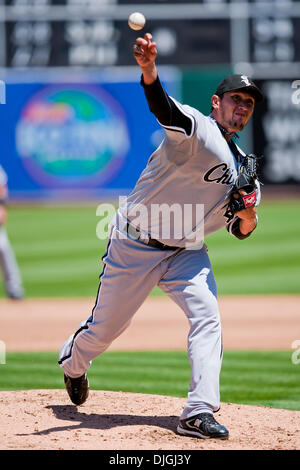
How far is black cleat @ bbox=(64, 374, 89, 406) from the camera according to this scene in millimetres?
4336

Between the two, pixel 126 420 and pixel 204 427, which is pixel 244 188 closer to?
pixel 204 427

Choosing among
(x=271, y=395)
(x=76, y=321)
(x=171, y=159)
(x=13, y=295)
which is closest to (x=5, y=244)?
(x=13, y=295)

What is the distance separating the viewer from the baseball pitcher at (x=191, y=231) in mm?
3775

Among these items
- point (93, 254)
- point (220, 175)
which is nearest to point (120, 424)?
point (220, 175)

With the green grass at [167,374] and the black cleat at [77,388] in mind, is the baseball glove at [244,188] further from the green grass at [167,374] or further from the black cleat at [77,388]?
the green grass at [167,374]

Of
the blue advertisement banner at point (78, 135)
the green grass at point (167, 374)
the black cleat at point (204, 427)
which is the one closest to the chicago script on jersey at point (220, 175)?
the black cleat at point (204, 427)

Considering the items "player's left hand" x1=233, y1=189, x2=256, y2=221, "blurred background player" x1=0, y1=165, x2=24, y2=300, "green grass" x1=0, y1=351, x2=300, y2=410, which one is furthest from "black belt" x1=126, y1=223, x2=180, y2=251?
"blurred background player" x1=0, y1=165, x2=24, y2=300

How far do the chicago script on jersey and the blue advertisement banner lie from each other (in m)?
13.8

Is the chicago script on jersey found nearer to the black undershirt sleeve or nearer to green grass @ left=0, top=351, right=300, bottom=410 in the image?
the black undershirt sleeve

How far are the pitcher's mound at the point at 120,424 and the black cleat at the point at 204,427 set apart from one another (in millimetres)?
30

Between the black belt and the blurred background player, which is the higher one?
the black belt

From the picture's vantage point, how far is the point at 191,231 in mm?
3969

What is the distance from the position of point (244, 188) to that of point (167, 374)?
2385mm

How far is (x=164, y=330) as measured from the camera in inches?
308
